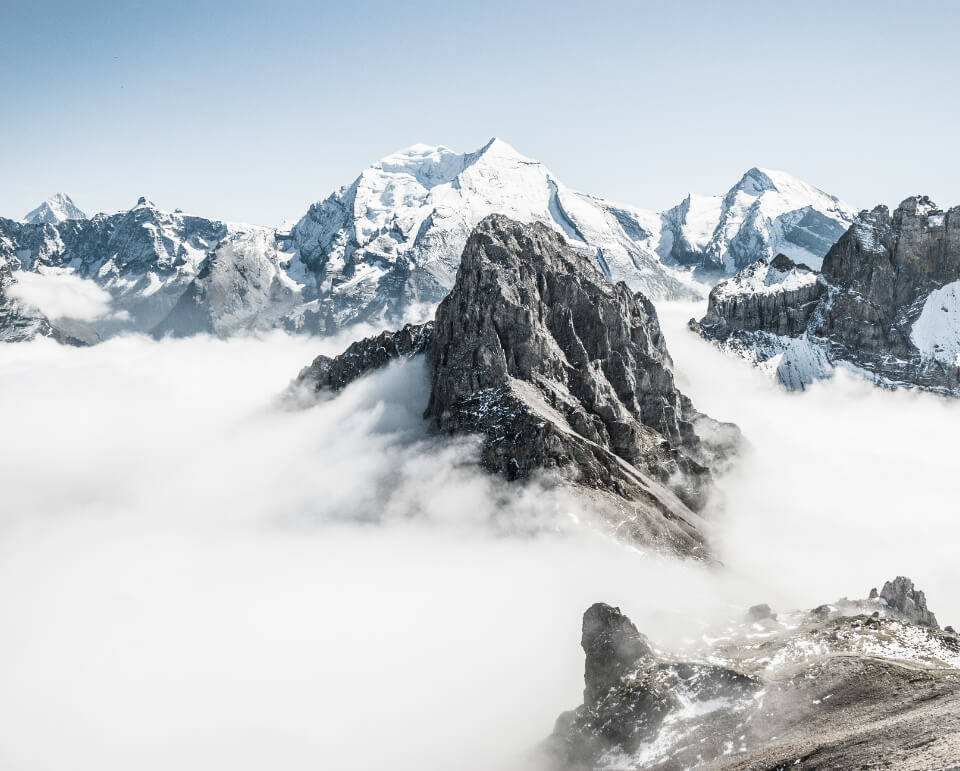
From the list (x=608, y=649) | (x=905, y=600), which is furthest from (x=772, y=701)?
(x=905, y=600)

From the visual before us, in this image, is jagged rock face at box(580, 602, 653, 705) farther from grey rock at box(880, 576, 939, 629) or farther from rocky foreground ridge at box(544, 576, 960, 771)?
grey rock at box(880, 576, 939, 629)

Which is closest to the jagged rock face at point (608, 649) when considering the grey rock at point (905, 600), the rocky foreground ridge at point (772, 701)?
the rocky foreground ridge at point (772, 701)

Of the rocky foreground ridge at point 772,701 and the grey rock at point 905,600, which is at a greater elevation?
the rocky foreground ridge at point 772,701

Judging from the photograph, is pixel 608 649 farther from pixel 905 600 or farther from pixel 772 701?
pixel 905 600

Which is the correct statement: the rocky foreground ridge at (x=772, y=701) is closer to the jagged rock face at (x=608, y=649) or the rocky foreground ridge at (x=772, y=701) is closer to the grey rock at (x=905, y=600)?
the jagged rock face at (x=608, y=649)

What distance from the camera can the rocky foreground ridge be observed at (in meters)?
72.1

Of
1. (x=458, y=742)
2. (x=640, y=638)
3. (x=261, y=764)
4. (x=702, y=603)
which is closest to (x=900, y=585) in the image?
(x=702, y=603)

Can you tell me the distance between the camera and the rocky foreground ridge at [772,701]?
72.1m

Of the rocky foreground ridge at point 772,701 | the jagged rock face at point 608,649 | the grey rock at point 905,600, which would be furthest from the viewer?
the grey rock at point 905,600

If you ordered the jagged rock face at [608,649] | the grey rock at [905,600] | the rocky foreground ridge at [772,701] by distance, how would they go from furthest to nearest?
1. the grey rock at [905,600]
2. the jagged rock face at [608,649]
3. the rocky foreground ridge at [772,701]

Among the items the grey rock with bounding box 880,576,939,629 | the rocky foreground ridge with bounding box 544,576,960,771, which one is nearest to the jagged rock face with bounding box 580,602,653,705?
the rocky foreground ridge with bounding box 544,576,960,771

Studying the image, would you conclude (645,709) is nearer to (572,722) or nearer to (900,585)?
(572,722)

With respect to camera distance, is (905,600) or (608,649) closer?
(608,649)

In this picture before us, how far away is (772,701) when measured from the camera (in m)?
91.9
